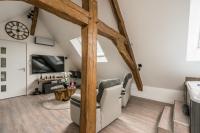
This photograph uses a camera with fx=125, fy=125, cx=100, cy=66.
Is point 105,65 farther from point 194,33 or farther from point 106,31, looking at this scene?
point 194,33

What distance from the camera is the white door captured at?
400 cm

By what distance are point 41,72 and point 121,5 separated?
3.89 meters

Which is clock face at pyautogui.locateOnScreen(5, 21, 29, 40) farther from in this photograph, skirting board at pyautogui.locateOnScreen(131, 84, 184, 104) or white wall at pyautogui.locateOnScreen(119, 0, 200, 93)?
skirting board at pyautogui.locateOnScreen(131, 84, 184, 104)

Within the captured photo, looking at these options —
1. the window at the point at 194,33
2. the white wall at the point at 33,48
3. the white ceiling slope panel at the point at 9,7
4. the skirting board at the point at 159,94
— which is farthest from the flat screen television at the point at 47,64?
the window at the point at 194,33

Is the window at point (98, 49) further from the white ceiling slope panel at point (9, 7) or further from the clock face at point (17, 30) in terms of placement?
the white ceiling slope panel at point (9, 7)

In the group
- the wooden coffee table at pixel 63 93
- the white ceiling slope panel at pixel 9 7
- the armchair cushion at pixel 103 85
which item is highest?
the white ceiling slope panel at pixel 9 7

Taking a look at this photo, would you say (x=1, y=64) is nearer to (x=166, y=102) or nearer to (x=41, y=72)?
(x=41, y=72)

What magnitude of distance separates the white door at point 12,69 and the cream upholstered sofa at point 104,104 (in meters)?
3.04

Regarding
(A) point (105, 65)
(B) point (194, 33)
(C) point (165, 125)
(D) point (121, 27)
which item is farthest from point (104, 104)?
(A) point (105, 65)

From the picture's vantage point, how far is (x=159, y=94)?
399cm

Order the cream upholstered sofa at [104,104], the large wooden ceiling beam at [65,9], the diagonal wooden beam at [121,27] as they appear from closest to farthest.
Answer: the large wooden ceiling beam at [65,9] → the cream upholstered sofa at [104,104] → the diagonal wooden beam at [121,27]

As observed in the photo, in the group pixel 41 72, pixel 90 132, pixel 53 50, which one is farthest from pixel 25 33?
pixel 90 132

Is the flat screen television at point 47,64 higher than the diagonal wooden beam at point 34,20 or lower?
lower

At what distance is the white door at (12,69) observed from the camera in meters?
4.00
